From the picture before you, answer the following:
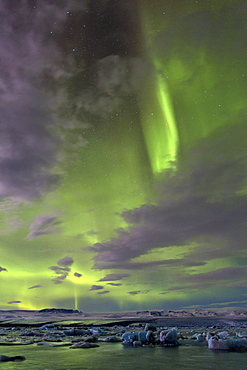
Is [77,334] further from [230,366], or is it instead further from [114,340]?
[230,366]

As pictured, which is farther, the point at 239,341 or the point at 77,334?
the point at 77,334

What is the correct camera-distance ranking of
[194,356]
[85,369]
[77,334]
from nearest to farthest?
1. [85,369]
2. [194,356]
3. [77,334]

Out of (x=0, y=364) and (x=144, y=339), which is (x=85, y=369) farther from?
(x=144, y=339)

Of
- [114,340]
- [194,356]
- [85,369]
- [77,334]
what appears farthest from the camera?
[77,334]

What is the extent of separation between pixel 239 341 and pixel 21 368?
10816mm

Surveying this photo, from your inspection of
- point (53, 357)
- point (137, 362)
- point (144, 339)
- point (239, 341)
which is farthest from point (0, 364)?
point (239, 341)

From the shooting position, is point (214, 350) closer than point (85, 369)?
No

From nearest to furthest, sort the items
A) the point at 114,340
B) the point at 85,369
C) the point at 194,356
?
the point at 85,369
the point at 194,356
the point at 114,340

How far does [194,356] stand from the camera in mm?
11758

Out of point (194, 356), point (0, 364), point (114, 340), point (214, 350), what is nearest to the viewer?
point (0, 364)

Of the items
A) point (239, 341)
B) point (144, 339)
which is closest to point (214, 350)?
point (239, 341)

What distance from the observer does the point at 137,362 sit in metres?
10.5

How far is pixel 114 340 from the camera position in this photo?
1869 cm

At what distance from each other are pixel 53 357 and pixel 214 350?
7.99 metres
